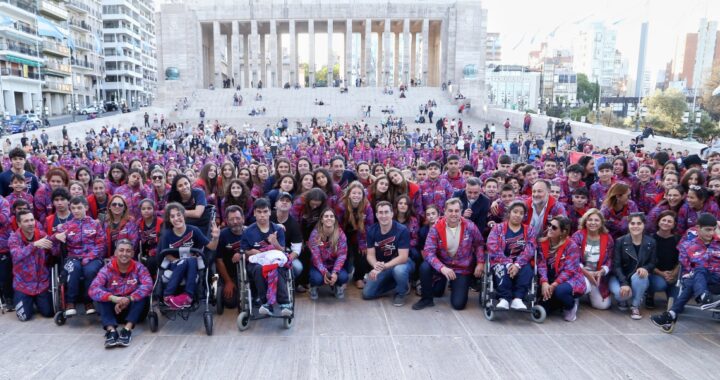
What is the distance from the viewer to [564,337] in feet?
16.6

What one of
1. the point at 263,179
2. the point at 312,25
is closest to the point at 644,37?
the point at 312,25

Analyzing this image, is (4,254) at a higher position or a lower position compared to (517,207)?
lower

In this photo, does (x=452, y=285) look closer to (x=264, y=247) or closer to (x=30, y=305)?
(x=264, y=247)

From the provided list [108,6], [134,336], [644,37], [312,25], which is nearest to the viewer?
[134,336]

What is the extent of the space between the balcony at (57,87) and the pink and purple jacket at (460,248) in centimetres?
5181

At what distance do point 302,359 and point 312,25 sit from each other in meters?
51.0

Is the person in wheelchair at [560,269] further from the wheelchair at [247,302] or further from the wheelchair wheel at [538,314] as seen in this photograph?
the wheelchair at [247,302]

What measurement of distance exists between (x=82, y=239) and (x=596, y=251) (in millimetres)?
5617

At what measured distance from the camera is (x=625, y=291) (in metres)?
5.57

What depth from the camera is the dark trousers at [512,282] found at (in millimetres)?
5383

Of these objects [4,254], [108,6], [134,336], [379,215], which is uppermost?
[108,6]

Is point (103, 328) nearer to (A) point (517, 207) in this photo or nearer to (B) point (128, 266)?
(B) point (128, 266)

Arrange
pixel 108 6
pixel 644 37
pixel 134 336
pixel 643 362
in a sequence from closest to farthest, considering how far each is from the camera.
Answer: pixel 643 362
pixel 134 336
pixel 644 37
pixel 108 6

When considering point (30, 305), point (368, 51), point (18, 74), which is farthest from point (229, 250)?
point (368, 51)
